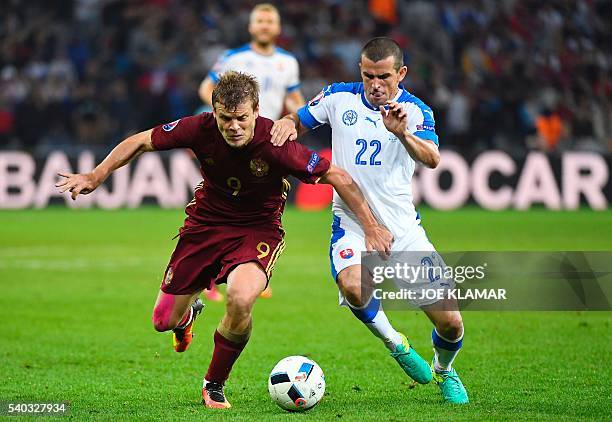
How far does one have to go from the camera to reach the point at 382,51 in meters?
6.55

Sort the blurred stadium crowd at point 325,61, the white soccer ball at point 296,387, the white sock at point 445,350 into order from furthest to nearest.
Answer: the blurred stadium crowd at point 325,61 < the white sock at point 445,350 < the white soccer ball at point 296,387

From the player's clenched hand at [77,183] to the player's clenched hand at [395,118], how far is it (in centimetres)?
167

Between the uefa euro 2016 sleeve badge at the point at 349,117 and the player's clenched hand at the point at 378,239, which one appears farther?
the uefa euro 2016 sleeve badge at the point at 349,117

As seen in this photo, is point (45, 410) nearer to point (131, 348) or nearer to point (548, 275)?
point (131, 348)

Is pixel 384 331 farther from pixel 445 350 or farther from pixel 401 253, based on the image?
pixel 401 253

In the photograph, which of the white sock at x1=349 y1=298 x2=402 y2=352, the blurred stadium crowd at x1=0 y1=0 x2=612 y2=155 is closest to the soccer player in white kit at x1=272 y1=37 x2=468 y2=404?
the white sock at x1=349 y1=298 x2=402 y2=352

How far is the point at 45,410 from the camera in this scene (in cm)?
612

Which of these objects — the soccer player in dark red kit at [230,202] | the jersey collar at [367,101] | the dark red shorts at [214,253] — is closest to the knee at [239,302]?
the soccer player in dark red kit at [230,202]

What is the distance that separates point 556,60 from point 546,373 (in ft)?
51.9

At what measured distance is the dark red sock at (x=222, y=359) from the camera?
645 centimetres

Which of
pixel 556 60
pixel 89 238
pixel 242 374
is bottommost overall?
pixel 89 238

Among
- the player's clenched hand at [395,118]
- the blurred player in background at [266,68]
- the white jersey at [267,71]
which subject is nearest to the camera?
the player's clenched hand at [395,118]

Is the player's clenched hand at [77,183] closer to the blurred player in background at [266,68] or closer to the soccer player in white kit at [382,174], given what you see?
the soccer player in white kit at [382,174]

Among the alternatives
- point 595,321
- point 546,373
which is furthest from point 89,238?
point 546,373
